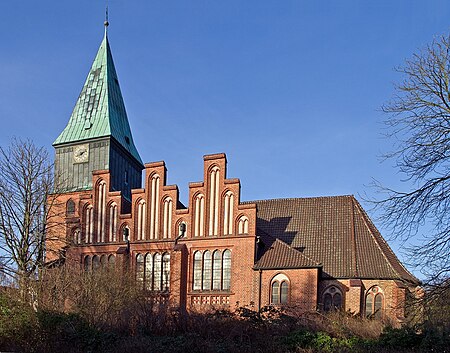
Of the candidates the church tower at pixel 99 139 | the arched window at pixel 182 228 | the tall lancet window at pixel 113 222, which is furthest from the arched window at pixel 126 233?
the church tower at pixel 99 139

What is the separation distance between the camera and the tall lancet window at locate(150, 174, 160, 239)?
97.2 feet

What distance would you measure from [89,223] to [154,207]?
4.09 meters

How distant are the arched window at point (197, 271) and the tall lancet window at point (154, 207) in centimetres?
257

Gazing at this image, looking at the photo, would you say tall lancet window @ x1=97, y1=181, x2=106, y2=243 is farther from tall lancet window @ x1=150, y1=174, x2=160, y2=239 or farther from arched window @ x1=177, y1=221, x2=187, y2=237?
arched window @ x1=177, y1=221, x2=187, y2=237

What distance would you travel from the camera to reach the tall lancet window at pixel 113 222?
30.4m

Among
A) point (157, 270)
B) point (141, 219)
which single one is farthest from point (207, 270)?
point (141, 219)

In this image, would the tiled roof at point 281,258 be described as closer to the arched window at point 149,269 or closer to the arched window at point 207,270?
the arched window at point 207,270

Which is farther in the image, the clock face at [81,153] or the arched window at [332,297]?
the clock face at [81,153]

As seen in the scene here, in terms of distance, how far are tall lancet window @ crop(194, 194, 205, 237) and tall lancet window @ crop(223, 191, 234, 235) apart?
1.17 m

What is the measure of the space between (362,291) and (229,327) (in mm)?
12408

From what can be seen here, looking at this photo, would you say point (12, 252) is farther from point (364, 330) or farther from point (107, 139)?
point (364, 330)

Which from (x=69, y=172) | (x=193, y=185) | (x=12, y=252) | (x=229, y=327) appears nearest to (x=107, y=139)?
(x=69, y=172)

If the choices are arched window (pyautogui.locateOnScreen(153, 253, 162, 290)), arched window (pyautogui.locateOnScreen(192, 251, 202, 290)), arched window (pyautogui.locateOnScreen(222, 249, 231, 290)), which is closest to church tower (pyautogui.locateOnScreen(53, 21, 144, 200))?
arched window (pyautogui.locateOnScreen(153, 253, 162, 290))

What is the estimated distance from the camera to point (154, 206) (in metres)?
29.8
